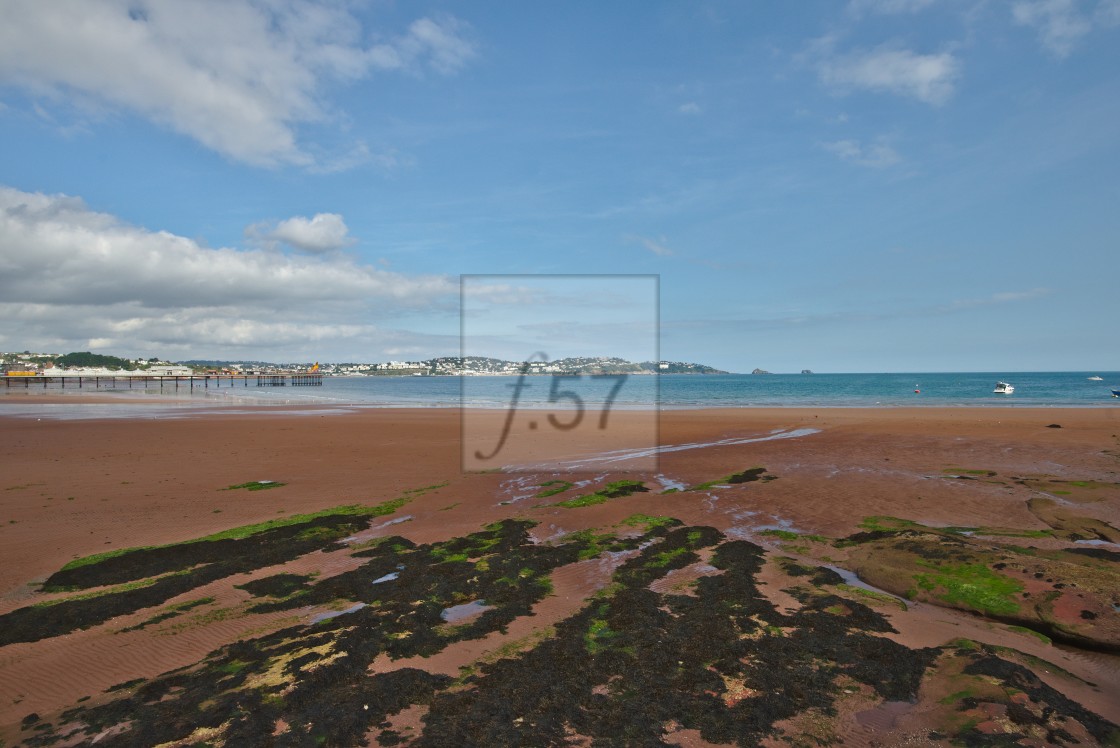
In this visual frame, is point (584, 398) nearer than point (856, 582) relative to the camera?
No

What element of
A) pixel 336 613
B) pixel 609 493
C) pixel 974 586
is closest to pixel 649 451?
pixel 609 493

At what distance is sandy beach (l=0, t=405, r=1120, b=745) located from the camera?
5.65m

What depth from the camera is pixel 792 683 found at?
498 cm

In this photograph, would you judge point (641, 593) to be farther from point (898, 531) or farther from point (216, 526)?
point (216, 526)

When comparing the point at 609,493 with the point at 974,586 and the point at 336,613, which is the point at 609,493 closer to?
the point at 974,586

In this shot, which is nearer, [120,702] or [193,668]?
[120,702]

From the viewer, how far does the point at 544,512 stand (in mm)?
11945

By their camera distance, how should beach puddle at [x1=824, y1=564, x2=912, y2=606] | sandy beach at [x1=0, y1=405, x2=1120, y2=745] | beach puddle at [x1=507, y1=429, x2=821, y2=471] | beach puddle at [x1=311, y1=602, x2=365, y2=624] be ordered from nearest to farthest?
sandy beach at [x1=0, y1=405, x2=1120, y2=745], beach puddle at [x1=311, y1=602, x2=365, y2=624], beach puddle at [x1=824, y1=564, x2=912, y2=606], beach puddle at [x1=507, y1=429, x2=821, y2=471]

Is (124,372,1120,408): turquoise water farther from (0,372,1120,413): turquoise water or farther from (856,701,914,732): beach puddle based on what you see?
(856,701,914,732): beach puddle

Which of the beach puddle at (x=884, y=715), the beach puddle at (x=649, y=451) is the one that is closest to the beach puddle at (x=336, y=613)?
the beach puddle at (x=884, y=715)

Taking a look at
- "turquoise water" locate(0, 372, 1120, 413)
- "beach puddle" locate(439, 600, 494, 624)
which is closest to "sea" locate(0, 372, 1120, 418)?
"turquoise water" locate(0, 372, 1120, 413)

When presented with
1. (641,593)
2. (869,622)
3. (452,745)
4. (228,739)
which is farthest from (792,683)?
(228,739)

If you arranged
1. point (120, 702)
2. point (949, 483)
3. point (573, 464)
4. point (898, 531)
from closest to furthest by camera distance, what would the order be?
point (120, 702), point (898, 531), point (949, 483), point (573, 464)

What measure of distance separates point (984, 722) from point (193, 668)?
702cm
